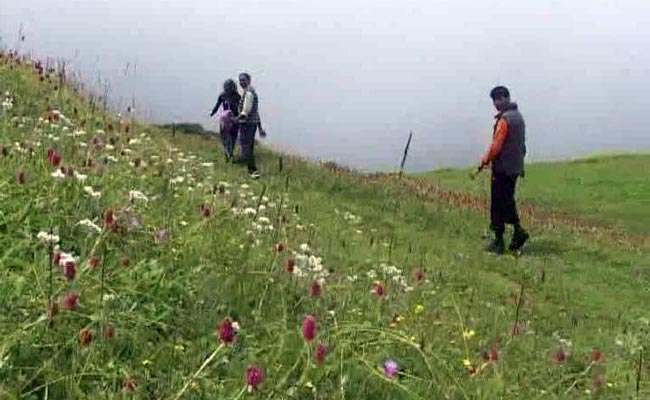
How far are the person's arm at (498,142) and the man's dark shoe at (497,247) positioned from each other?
161 centimetres

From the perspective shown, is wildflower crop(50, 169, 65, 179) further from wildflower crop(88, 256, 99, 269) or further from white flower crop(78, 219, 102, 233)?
wildflower crop(88, 256, 99, 269)

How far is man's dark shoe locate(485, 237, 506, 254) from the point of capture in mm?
15461

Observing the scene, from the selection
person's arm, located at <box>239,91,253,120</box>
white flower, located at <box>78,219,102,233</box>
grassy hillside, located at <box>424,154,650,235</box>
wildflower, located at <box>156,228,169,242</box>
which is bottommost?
grassy hillside, located at <box>424,154,650,235</box>

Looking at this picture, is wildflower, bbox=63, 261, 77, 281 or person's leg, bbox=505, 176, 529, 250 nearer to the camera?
wildflower, bbox=63, 261, 77, 281

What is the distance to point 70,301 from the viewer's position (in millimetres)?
4305

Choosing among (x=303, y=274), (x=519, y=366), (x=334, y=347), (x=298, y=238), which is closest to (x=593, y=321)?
(x=298, y=238)

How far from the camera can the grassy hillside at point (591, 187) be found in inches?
1175

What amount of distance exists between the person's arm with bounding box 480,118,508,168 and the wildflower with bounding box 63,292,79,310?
1045 centimetres

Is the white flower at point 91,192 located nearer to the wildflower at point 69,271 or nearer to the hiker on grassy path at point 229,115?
the wildflower at point 69,271

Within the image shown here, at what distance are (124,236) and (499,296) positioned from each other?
20.7ft

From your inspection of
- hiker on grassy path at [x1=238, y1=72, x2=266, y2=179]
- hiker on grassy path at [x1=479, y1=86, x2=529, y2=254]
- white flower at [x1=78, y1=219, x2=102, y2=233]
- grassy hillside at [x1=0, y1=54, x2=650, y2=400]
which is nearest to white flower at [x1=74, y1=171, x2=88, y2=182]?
grassy hillside at [x1=0, y1=54, x2=650, y2=400]

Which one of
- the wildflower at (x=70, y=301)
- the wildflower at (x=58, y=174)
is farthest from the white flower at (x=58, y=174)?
the wildflower at (x=70, y=301)

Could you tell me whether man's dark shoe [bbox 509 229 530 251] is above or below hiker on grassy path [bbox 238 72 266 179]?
below

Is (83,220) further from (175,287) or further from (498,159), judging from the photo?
(498,159)
